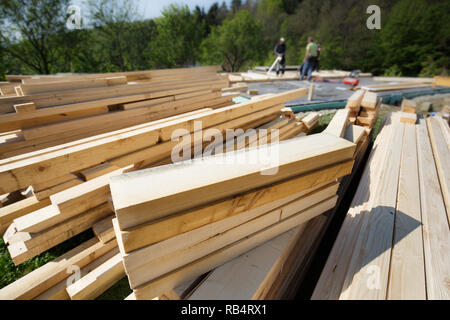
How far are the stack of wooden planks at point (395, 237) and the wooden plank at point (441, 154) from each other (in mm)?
16

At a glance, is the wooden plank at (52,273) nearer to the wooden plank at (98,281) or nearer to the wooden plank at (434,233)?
the wooden plank at (98,281)

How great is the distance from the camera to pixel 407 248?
5.38 feet

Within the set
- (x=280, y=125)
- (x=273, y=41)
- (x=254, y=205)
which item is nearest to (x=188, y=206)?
(x=254, y=205)

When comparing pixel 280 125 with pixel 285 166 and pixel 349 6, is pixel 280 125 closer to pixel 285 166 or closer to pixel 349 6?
pixel 285 166

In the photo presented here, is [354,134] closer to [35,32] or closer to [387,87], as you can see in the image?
[387,87]

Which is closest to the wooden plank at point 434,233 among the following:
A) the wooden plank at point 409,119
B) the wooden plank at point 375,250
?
the wooden plank at point 375,250

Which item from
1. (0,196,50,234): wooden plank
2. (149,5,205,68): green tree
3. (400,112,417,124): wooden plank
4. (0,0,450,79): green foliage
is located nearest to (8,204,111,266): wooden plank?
(0,196,50,234): wooden plank

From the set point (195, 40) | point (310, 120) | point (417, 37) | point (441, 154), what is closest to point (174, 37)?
point (195, 40)

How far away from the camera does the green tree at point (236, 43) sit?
1043 inches

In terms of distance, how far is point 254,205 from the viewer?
4.23 feet

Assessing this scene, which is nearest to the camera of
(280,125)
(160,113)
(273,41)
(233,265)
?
(233,265)

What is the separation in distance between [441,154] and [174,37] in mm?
29552

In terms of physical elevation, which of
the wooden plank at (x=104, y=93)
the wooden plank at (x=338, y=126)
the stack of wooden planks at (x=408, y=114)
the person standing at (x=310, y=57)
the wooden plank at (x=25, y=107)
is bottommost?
the stack of wooden planks at (x=408, y=114)

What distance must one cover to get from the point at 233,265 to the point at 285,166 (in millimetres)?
754
